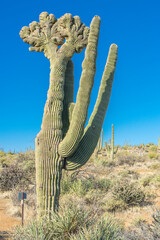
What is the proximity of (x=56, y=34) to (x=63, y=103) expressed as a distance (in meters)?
2.06

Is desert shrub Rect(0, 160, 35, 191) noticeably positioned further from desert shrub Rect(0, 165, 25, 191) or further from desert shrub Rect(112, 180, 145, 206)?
desert shrub Rect(112, 180, 145, 206)

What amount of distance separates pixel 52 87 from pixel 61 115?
32.2 inches

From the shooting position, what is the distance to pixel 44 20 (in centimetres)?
763

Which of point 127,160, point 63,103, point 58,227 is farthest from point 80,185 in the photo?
point 127,160

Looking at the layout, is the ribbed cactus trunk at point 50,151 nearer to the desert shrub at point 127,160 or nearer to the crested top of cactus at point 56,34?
the crested top of cactus at point 56,34

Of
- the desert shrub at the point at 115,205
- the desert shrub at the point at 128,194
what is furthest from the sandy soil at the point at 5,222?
the desert shrub at the point at 128,194

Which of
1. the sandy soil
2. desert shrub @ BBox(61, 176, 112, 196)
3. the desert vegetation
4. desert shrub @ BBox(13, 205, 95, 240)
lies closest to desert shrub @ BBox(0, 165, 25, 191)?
the desert vegetation

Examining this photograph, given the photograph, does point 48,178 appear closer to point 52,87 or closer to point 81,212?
point 81,212

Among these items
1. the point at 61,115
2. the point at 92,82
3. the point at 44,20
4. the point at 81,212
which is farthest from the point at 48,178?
the point at 44,20

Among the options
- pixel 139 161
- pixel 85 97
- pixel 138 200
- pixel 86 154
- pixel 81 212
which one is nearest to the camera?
pixel 81 212

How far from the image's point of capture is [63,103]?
7262mm

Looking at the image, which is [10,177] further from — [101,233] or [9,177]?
[101,233]

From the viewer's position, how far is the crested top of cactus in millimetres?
7262

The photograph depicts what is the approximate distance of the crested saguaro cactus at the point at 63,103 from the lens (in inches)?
245
